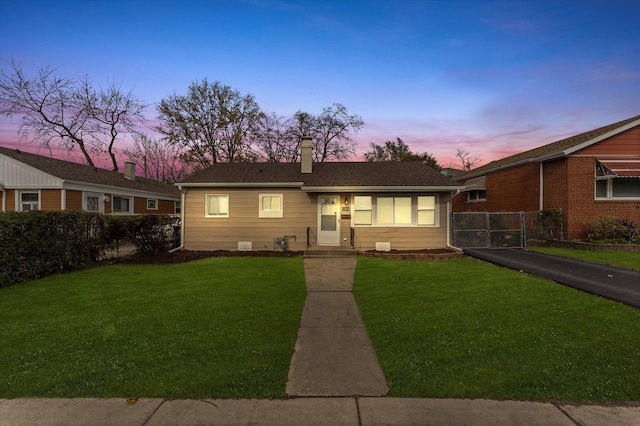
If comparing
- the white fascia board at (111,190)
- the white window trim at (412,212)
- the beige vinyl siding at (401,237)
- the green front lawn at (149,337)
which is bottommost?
the green front lawn at (149,337)

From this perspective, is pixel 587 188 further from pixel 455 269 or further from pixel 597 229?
pixel 455 269

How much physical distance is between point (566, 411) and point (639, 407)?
682 mm

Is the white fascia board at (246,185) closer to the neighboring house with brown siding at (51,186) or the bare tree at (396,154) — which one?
the neighboring house with brown siding at (51,186)

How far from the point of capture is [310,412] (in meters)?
2.79

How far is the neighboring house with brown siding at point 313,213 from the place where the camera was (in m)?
13.0

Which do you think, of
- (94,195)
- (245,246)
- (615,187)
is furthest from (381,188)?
(94,195)

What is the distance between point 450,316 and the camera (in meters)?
5.14

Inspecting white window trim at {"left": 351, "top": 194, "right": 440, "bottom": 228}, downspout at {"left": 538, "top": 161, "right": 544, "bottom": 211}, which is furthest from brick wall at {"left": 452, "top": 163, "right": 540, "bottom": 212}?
white window trim at {"left": 351, "top": 194, "right": 440, "bottom": 228}

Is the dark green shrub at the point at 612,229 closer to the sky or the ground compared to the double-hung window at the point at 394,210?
closer to the ground

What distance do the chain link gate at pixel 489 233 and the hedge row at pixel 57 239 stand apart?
12.4 metres

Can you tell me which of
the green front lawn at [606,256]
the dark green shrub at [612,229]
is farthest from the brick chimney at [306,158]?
the dark green shrub at [612,229]

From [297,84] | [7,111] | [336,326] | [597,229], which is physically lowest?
[336,326]

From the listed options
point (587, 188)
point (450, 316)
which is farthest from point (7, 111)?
point (587, 188)

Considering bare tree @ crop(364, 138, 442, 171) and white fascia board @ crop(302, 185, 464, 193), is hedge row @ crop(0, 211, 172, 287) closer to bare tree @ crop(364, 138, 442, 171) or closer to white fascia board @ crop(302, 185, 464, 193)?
white fascia board @ crop(302, 185, 464, 193)
